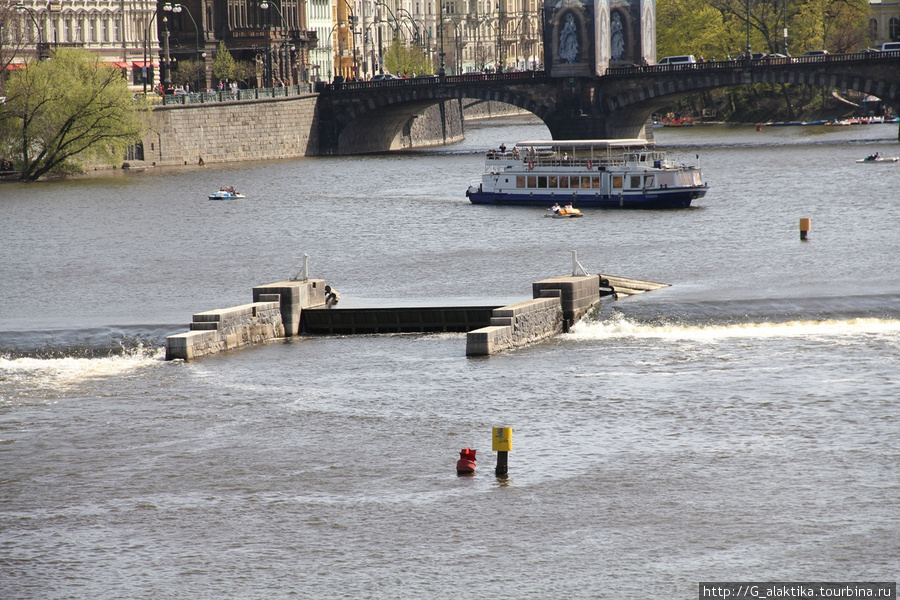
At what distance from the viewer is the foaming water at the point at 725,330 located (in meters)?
45.0

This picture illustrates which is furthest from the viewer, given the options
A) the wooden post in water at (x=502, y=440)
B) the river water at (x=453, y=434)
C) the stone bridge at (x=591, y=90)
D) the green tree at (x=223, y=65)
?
the green tree at (x=223, y=65)

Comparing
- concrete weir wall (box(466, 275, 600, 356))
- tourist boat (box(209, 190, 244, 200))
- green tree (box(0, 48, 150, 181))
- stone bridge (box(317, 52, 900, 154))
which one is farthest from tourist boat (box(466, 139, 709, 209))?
concrete weir wall (box(466, 275, 600, 356))

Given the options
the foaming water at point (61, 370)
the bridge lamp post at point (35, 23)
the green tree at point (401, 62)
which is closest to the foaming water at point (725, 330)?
the foaming water at point (61, 370)

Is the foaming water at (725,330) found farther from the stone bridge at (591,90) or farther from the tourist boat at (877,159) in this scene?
the stone bridge at (591,90)

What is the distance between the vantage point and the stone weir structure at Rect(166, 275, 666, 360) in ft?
141

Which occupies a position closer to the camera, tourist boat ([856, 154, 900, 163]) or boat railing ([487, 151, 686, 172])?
boat railing ([487, 151, 686, 172])

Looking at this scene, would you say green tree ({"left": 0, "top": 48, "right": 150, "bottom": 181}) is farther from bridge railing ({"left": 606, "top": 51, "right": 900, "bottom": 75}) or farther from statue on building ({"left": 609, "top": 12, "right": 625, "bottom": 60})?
statue on building ({"left": 609, "top": 12, "right": 625, "bottom": 60})

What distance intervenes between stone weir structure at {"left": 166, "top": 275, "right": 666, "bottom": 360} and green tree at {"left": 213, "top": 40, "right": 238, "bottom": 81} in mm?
110136

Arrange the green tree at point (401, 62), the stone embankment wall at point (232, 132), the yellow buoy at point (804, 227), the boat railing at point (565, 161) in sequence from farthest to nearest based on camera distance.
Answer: the green tree at point (401, 62) → the stone embankment wall at point (232, 132) → the boat railing at point (565, 161) → the yellow buoy at point (804, 227)

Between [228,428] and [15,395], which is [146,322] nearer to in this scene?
[15,395]

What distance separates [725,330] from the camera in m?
45.8

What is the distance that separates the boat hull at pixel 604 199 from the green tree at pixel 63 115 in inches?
1079

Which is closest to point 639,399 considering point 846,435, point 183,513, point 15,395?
point 846,435

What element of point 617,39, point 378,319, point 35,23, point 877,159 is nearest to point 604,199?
point 877,159
